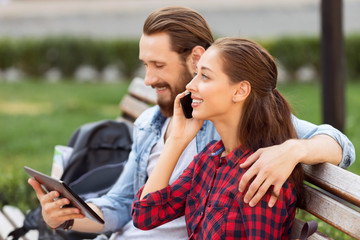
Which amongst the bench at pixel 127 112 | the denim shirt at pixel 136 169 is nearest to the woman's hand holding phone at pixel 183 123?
the denim shirt at pixel 136 169

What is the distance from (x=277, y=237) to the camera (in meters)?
2.09

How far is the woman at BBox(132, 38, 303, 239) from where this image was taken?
6.95 feet

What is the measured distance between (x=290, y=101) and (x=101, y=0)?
18.5 meters

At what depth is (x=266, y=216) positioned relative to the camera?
204 cm

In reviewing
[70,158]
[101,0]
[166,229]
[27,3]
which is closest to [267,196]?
[166,229]

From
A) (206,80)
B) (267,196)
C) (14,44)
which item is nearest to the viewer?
(267,196)

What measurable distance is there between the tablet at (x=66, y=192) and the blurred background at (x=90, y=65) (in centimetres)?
94

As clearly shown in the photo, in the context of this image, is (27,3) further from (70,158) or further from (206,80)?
(206,80)

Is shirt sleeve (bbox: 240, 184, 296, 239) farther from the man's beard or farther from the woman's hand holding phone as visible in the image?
the man's beard

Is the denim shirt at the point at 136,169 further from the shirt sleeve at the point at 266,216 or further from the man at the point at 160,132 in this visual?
the shirt sleeve at the point at 266,216

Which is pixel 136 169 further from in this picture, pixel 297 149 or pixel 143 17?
pixel 143 17

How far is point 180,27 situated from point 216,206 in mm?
928

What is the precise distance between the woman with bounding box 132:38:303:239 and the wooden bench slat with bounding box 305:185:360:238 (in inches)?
2.4

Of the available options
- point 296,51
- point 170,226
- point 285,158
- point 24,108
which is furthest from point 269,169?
point 296,51
